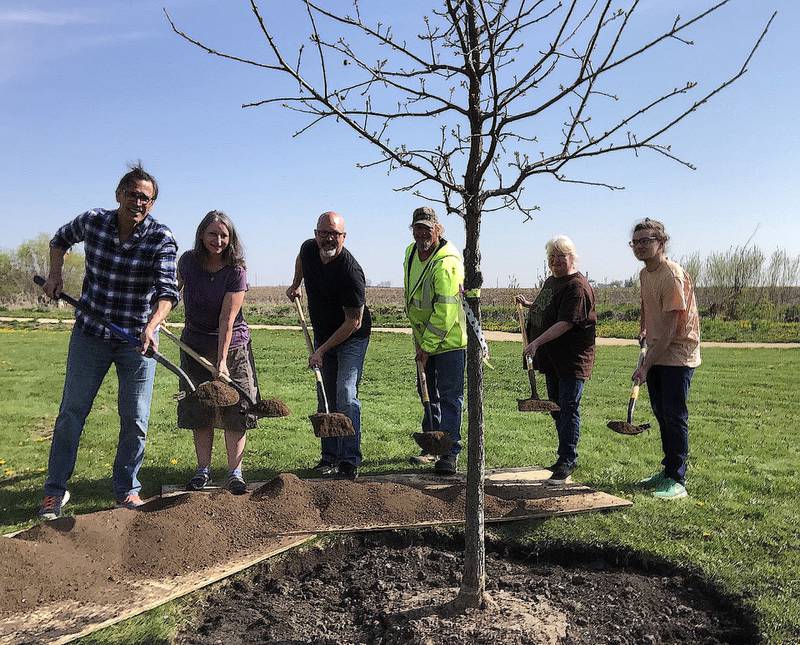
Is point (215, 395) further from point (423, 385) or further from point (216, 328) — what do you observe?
point (423, 385)

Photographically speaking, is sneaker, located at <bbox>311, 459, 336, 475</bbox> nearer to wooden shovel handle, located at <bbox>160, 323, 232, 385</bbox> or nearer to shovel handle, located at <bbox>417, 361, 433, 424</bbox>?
shovel handle, located at <bbox>417, 361, 433, 424</bbox>

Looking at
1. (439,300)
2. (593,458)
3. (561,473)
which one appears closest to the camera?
(561,473)

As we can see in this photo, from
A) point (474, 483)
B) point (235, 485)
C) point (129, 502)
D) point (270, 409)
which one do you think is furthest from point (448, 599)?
point (129, 502)

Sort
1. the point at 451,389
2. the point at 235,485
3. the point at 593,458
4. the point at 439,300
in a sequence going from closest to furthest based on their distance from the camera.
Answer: the point at 235,485 → the point at 439,300 → the point at 451,389 → the point at 593,458

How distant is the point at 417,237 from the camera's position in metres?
4.98

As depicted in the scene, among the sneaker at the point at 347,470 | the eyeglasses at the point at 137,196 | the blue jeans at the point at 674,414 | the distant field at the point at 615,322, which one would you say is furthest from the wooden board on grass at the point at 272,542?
the distant field at the point at 615,322

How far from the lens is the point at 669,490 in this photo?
185 inches

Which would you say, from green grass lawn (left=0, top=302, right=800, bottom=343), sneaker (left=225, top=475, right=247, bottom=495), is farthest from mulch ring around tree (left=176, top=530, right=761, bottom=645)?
green grass lawn (left=0, top=302, right=800, bottom=343)

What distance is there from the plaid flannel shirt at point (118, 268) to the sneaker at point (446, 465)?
7.85 ft

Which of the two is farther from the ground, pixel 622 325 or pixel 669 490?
pixel 622 325

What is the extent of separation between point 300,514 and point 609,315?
31.0 m

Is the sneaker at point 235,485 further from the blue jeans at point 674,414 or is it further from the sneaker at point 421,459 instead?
the blue jeans at point 674,414

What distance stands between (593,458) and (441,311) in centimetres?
218

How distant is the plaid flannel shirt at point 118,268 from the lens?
3969 mm
